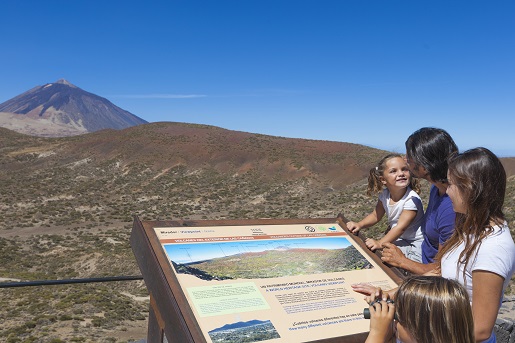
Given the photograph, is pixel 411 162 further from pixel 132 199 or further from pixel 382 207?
pixel 132 199

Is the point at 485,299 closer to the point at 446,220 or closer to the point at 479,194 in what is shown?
the point at 479,194

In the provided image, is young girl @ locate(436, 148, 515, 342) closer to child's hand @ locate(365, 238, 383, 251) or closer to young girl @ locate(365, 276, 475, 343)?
young girl @ locate(365, 276, 475, 343)

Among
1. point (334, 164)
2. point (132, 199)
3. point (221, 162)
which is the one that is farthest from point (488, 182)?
point (221, 162)

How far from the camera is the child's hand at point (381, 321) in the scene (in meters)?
2.07

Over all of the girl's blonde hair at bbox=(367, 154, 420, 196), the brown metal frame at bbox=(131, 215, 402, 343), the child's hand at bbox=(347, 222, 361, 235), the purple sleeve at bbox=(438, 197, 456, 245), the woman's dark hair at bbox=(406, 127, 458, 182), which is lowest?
the brown metal frame at bbox=(131, 215, 402, 343)

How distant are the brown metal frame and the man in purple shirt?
0.29 metres

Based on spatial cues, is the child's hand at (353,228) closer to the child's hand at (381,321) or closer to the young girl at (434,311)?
the child's hand at (381,321)

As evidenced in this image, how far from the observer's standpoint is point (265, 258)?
2926 mm

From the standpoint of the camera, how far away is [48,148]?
57656 mm

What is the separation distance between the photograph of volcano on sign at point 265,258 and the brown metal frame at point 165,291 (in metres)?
0.10

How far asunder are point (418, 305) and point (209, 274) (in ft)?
3.98

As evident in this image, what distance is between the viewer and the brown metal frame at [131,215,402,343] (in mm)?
2289

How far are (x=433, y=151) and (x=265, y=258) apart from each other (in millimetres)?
1248

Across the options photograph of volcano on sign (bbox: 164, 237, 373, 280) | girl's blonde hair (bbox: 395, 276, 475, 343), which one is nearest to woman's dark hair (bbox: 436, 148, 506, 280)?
girl's blonde hair (bbox: 395, 276, 475, 343)
